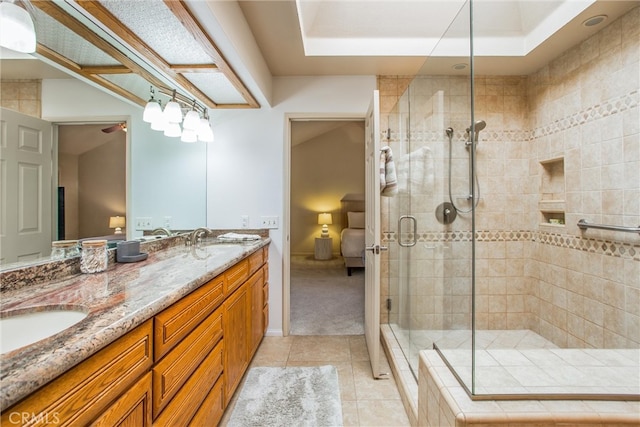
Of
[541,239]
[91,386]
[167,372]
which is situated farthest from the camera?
[541,239]

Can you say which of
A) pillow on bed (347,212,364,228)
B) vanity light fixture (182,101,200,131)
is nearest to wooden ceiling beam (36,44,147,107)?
vanity light fixture (182,101,200,131)

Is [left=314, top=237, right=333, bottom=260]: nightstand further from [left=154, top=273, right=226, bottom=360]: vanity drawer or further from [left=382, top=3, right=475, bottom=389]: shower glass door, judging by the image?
[left=154, top=273, right=226, bottom=360]: vanity drawer

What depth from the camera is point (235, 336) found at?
5.40ft

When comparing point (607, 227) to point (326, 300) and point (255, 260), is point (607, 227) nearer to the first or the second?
point (255, 260)

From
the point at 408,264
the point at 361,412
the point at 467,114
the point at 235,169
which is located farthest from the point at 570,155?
the point at 235,169

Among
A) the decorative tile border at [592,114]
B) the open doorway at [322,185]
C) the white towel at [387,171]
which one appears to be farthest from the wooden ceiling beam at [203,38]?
the open doorway at [322,185]

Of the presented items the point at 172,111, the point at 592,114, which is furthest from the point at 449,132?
the point at 172,111

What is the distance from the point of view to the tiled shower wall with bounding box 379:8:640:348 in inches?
67.6

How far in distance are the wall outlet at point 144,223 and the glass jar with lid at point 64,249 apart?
1.68 feet

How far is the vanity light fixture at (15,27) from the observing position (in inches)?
37.0

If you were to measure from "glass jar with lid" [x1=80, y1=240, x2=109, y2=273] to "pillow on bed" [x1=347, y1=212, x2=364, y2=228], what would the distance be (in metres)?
4.97

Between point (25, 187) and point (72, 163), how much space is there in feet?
0.79

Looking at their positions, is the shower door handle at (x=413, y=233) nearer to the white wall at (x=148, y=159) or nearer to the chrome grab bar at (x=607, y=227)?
the chrome grab bar at (x=607, y=227)

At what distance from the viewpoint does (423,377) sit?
133 cm
